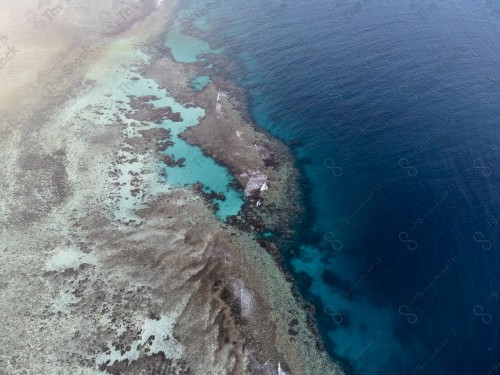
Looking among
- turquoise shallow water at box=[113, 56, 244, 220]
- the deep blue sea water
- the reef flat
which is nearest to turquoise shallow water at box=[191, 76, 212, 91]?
the reef flat

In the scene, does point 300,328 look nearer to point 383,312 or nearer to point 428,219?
point 383,312

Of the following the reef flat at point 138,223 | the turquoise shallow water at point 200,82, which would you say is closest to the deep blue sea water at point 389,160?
the reef flat at point 138,223

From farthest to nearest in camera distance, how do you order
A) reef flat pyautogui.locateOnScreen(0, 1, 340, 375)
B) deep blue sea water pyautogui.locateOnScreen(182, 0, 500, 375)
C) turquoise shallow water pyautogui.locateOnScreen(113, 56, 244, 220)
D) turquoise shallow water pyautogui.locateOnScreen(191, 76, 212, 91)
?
turquoise shallow water pyautogui.locateOnScreen(191, 76, 212, 91)
turquoise shallow water pyautogui.locateOnScreen(113, 56, 244, 220)
deep blue sea water pyautogui.locateOnScreen(182, 0, 500, 375)
reef flat pyautogui.locateOnScreen(0, 1, 340, 375)

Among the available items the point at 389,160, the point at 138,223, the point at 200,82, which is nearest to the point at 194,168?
the point at 138,223

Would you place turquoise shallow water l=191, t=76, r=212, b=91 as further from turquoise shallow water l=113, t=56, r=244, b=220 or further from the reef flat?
turquoise shallow water l=113, t=56, r=244, b=220

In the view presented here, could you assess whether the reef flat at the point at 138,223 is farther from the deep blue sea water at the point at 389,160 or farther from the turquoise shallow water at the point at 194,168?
the deep blue sea water at the point at 389,160

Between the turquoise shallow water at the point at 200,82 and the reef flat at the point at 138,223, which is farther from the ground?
the turquoise shallow water at the point at 200,82

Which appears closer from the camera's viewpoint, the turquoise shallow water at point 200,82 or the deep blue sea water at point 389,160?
the deep blue sea water at point 389,160
